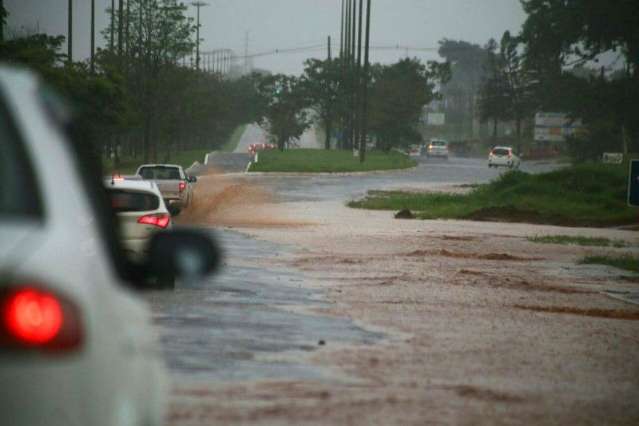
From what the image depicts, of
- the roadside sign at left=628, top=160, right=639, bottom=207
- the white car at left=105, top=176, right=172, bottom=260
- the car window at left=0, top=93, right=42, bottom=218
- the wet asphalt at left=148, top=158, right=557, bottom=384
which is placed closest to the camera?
the car window at left=0, top=93, right=42, bottom=218

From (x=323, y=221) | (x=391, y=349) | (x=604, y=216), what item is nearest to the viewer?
(x=391, y=349)

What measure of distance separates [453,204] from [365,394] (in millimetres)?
43094

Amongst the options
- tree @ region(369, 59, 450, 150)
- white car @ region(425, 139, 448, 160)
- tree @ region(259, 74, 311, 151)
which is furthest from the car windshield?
tree @ region(259, 74, 311, 151)

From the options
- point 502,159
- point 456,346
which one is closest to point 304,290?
point 456,346

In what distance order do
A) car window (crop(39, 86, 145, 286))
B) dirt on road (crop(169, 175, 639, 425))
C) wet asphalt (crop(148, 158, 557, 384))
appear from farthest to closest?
wet asphalt (crop(148, 158, 557, 384)), dirt on road (crop(169, 175, 639, 425)), car window (crop(39, 86, 145, 286))

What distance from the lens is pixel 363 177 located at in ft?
277

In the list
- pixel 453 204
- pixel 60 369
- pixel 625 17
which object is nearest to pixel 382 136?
pixel 625 17

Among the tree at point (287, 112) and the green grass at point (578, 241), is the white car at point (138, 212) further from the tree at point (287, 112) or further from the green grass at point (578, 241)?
the tree at point (287, 112)

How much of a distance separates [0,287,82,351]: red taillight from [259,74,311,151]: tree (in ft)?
496

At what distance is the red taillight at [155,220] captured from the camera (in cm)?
2083

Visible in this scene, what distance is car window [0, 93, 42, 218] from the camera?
3729mm

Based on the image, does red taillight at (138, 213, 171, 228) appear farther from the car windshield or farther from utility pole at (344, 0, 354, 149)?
utility pole at (344, 0, 354, 149)

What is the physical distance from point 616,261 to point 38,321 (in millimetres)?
26947

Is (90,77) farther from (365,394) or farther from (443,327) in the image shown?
(365,394)
